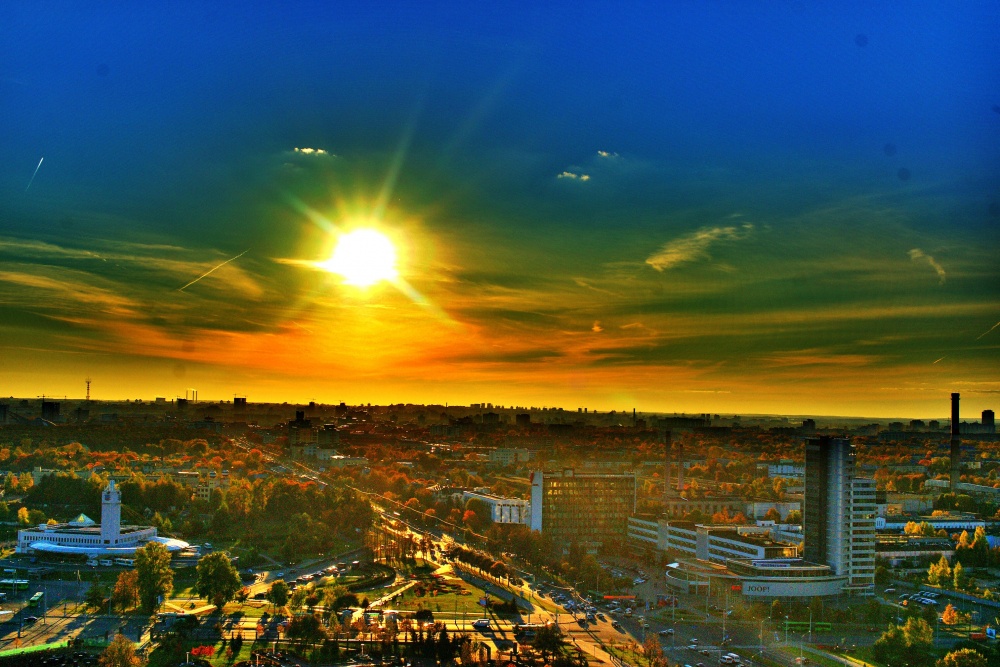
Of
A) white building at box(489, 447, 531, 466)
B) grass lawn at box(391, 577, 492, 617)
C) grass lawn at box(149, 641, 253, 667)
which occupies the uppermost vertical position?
white building at box(489, 447, 531, 466)

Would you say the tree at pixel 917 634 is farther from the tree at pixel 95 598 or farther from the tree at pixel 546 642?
the tree at pixel 95 598

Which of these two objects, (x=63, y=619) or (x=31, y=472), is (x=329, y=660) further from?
(x=31, y=472)

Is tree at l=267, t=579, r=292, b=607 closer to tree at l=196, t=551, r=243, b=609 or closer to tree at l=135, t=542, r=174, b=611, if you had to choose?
tree at l=196, t=551, r=243, b=609

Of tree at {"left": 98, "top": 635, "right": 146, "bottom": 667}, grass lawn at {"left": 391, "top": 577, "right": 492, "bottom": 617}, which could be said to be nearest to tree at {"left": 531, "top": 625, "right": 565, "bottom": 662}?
grass lawn at {"left": 391, "top": 577, "right": 492, "bottom": 617}

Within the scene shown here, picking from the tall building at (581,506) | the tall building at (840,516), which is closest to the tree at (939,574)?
the tall building at (840,516)

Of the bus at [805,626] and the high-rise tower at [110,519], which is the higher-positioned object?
the high-rise tower at [110,519]
